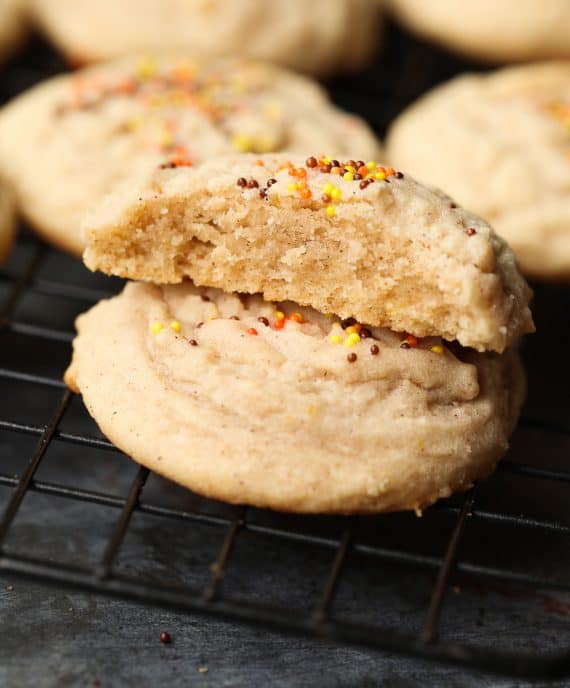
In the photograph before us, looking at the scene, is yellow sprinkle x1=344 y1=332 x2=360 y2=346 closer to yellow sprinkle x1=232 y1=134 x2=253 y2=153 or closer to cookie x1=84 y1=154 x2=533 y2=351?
cookie x1=84 y1=154 x2=533 y2=351

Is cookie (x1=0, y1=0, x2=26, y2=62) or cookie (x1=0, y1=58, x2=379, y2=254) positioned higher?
cookie (x1=0, y1=58, x2=379, y2=254)

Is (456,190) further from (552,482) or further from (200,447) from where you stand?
(200,447)

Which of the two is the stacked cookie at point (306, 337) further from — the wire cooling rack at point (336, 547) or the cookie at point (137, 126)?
the cookie at point (137, 126)

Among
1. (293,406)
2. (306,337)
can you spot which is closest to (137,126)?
(306,337)

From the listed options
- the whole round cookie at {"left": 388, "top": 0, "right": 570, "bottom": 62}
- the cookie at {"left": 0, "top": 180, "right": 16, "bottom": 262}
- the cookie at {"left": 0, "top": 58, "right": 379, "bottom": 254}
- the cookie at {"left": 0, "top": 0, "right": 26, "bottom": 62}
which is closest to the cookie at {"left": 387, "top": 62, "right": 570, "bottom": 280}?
the whole round cookie at {"left": 388, "top": 0, "right": 570, "bottom": 62}

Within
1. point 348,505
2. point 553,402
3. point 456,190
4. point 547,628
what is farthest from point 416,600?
point 456,190

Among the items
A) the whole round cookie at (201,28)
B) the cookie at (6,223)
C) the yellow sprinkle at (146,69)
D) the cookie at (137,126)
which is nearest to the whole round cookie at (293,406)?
the cookie at (6,223)

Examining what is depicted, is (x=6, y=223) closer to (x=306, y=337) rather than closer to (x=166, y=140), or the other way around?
(x=166, y=140)
